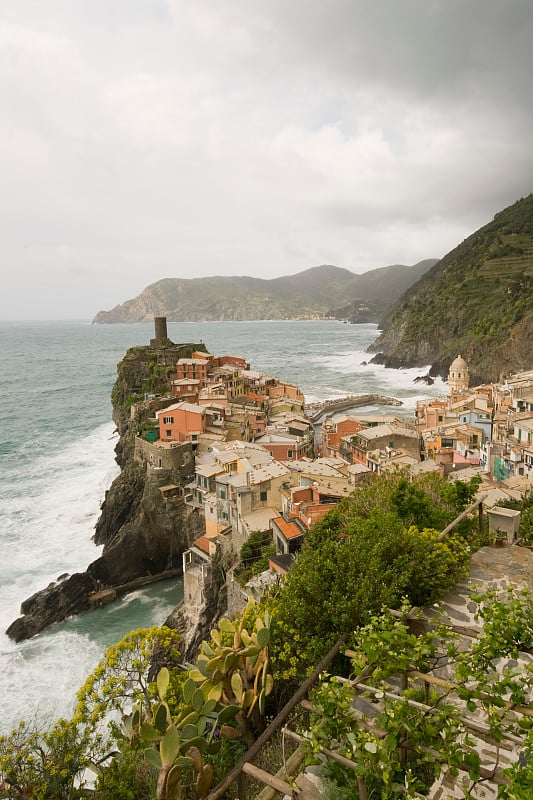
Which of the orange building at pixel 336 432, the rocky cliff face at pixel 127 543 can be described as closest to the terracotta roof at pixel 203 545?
the rocky cliff face at pixel 127 543

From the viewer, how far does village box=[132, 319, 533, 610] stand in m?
20.5

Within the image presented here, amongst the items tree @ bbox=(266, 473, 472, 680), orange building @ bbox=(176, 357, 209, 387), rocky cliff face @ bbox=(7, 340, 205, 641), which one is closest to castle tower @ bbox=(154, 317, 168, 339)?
orange building @ bbox=(176, 357, 209, 387)

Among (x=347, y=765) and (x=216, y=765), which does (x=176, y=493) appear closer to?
(x=216, y=765)

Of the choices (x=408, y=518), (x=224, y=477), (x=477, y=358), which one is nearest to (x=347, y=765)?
(x=408, y=518)

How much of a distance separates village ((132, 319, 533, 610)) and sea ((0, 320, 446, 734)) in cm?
521

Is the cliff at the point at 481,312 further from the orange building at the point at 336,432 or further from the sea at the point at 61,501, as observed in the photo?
the orange building at the point at 336,432

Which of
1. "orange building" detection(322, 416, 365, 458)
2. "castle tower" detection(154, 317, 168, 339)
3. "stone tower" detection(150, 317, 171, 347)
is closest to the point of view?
"orange building" detection(322, 416, 365, 458)

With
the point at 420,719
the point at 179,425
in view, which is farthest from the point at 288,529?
the point at 179,425

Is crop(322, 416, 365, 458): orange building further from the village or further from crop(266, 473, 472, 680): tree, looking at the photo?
crop(266, 473, 472, 680): tree

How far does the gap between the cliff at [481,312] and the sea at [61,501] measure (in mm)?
6530

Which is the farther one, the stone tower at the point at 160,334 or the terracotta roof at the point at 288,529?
the stone tower at the point at 160,334

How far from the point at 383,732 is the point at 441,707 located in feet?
2.50

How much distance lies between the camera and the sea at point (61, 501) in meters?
20.0

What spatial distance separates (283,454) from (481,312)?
66.6 m
